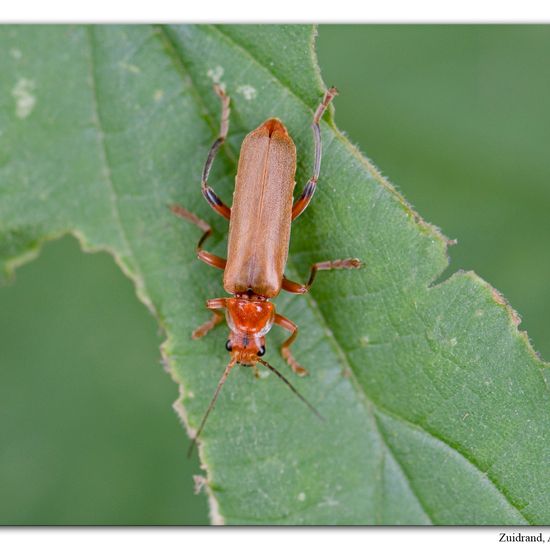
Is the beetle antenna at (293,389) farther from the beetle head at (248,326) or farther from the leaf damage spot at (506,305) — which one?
the leaf damage spot at (506,305)

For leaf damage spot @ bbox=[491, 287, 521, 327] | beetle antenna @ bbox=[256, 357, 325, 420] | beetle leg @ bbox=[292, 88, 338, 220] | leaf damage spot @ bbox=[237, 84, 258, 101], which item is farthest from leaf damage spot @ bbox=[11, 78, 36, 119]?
leaf damage spot @ bbox=[491, 287, 521, 327]

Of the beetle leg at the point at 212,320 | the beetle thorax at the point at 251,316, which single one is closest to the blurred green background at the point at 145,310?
the beetle leg at the point at 212,320

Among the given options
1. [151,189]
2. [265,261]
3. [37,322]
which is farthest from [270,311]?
[37,322]

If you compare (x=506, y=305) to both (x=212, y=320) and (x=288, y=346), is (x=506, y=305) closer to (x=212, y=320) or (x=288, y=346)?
(x=288, y=346)

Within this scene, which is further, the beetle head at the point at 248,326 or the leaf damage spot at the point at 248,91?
the beetle head at the point at 248,326

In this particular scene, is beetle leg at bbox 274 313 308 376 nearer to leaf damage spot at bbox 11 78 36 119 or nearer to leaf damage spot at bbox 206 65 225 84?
leaf damage spot at bbox 206 65 225 84
